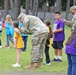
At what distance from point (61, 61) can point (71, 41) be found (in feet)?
14.5

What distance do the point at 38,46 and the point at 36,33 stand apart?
0.39 meters

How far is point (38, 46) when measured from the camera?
372 inches

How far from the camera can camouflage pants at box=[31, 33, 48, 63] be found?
9.36m

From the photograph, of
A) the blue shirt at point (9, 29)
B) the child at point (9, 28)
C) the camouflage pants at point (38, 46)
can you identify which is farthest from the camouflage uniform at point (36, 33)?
the blue shirt at point (9, 29)

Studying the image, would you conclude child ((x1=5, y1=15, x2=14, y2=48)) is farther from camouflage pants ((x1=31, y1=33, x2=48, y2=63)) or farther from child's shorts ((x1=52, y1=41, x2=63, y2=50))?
camouflage pants ((x1=31, y1=33, x2=48, y2=63))

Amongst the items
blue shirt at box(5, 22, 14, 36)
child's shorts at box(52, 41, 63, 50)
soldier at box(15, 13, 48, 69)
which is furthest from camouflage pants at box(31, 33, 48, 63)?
blue shirt at box(5, 22, 14, 36)

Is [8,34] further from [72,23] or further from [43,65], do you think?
[72,23]

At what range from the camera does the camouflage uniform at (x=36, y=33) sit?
30.7 feet

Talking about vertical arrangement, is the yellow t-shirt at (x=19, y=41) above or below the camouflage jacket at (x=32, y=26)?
below

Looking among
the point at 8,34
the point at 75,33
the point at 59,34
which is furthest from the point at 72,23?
the point at 8,34

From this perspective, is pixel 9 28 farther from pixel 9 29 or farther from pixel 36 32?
pixel 36 32

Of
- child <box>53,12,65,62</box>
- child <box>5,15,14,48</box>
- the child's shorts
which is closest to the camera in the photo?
child <box>53,12,65,62</box>

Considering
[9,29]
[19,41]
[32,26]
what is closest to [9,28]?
[9,29]

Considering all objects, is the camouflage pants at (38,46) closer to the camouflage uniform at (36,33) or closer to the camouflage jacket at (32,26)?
the camouflage uniform at (36,33)
